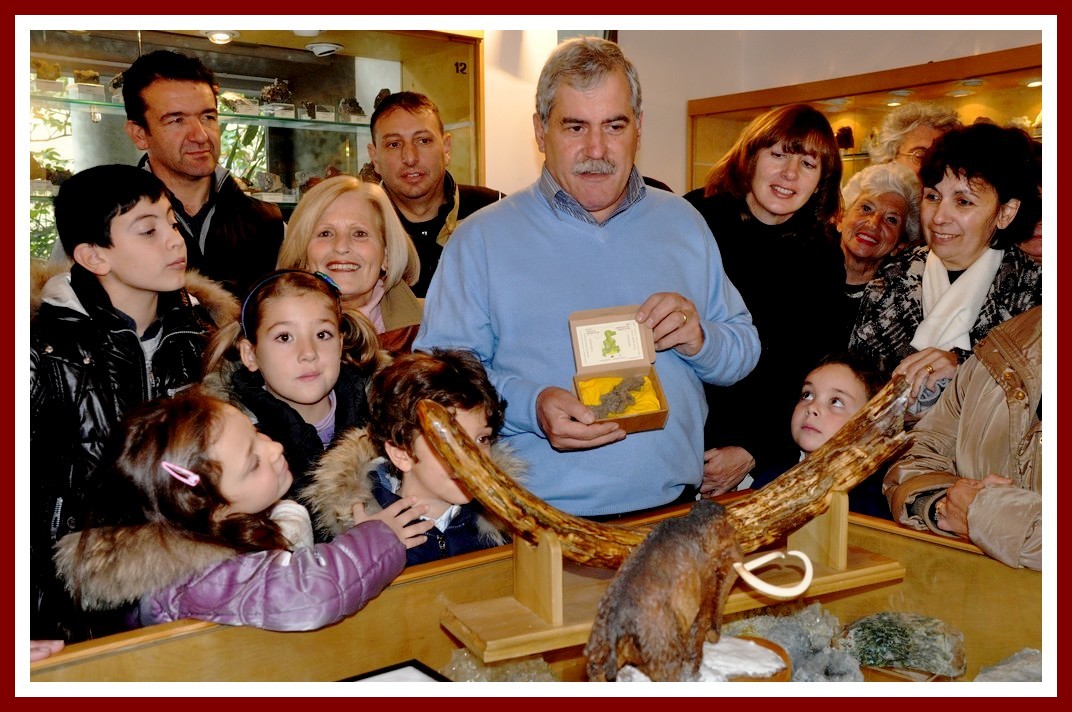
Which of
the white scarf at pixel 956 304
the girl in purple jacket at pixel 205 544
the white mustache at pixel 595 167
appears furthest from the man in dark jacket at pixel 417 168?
the girl in purple jacket at pixel 205 544

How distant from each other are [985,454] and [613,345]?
0.90m

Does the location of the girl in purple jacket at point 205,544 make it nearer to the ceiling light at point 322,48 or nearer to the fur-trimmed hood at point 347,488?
the fur-trimmed hood at point 347,488

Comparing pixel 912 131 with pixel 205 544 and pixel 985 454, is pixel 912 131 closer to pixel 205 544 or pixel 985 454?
pixel 985 454

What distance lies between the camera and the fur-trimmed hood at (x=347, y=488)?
2.05m

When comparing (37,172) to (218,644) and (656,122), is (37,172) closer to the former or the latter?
(218,644)

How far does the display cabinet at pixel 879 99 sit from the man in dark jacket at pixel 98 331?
10.7 ft

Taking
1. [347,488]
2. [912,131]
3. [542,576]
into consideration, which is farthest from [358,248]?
[912,131]

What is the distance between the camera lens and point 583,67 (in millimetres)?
2189

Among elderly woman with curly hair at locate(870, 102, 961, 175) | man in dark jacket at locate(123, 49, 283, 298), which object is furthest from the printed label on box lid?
elderly woman with curly hair at locate(870, 102, 961, 175)

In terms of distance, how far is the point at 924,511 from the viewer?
205 cm

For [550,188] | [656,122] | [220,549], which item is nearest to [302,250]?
[550,188]

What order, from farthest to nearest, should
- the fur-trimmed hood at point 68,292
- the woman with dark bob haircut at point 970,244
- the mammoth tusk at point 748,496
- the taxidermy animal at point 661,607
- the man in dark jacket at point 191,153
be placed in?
the man in dark jacket at point 191,153, the woman with dark bob haircut at point 970,244, the fur-trimmed hood at point 68,292, the mammoth tusk at point 748,496, the taxidermy animal at point 661,607

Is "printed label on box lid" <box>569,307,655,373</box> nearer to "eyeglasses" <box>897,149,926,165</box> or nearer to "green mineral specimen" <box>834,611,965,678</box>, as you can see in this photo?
"green mineral specimen" <box>834,611,965,678</box>

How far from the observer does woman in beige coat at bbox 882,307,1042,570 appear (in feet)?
6.09
